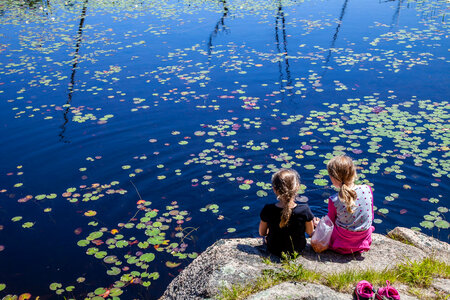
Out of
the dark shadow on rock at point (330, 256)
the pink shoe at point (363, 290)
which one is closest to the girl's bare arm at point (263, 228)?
the dark shadow on rock at point (330, 256)

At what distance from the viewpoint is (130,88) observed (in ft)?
32.7

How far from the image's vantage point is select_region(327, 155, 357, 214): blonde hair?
12.9 ft

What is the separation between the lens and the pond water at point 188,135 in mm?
5465

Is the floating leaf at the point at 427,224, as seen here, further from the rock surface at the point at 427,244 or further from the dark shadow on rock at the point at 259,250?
the dark shadow on rock at the point at 259,250

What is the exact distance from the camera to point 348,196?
3.99 meters

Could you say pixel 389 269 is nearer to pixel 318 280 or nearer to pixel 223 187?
pixel 318 280

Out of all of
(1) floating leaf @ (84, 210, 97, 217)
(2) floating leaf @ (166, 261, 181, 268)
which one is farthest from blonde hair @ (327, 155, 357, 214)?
(1) floating leaf @ (84, 210, 97, 217)

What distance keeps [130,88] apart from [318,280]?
24.3 feet

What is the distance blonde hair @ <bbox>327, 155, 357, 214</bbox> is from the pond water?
5.78 feet

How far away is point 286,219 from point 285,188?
297mm

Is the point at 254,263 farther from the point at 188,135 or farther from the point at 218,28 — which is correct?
the point at 218,28

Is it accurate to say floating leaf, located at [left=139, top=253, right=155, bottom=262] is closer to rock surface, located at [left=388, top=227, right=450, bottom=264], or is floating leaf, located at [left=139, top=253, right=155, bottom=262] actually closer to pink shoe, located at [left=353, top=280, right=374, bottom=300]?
pink shoe, located at [left=353, top=280, right=374, bottom=300]

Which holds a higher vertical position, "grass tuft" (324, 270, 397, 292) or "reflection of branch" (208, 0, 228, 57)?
"grass tuft" (324, 270, 397, 292)

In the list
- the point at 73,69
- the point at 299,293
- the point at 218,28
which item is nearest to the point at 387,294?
the point at 299,293
